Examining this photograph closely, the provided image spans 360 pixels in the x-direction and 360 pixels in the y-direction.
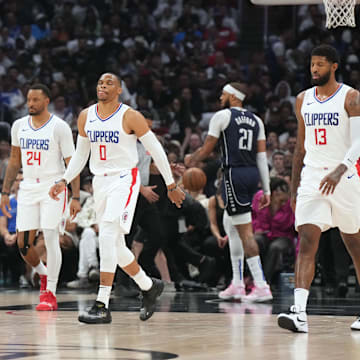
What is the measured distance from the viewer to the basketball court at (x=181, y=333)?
552 cm

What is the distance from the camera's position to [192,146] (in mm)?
14836

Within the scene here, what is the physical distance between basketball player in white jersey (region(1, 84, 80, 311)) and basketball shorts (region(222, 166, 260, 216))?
1.91m

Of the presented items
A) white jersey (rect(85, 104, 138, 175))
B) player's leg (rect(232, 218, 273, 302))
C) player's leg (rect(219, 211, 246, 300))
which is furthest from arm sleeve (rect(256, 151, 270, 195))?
white jersey (rect(85, 104, 138, 175))

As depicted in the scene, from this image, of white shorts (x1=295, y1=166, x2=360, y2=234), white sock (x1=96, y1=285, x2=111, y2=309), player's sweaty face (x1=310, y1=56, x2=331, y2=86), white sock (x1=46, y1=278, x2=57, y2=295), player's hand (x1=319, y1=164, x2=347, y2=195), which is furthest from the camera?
white sock (x1=46, y1=278, x2=57, y2=295)

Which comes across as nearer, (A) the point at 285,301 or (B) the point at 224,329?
(B) the point at 224,329

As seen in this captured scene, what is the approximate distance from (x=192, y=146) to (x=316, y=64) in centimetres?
782

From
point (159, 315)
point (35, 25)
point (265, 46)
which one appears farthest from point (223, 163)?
point (35, 25)

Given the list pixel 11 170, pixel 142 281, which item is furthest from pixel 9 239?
pixel 142 281

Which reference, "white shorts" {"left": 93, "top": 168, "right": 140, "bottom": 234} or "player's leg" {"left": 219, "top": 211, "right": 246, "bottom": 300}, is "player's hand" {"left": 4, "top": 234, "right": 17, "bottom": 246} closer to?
"player's leg" {"left": 219, "top": 211, "right": 246, "bottom": 300}

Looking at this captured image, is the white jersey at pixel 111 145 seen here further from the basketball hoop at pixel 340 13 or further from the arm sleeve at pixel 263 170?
the arm sleeve at pixel 263 170

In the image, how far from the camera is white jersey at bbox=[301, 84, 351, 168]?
22.8ft

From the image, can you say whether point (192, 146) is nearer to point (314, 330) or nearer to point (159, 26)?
point (159, 26)

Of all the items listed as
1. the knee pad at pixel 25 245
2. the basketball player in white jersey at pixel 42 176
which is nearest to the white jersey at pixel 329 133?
the basketball player in white jersey at pixel 42 176

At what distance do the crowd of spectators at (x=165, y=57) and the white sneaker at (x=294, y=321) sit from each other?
322 inches
